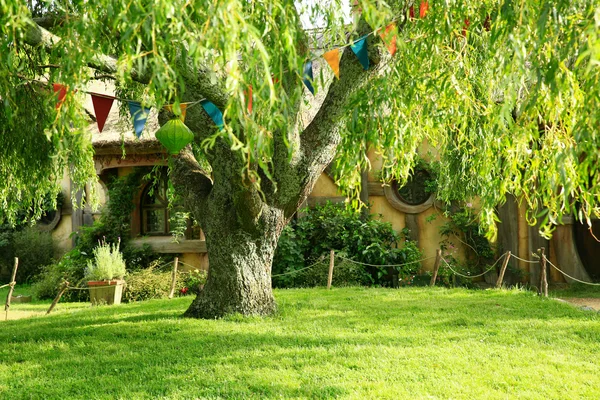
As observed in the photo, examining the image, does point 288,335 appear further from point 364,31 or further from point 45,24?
point 45,24

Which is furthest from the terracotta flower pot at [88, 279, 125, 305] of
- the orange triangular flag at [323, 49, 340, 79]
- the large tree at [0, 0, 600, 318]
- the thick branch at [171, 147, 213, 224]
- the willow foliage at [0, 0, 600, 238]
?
the orange triangular flag at [323, 49, 340, 79]

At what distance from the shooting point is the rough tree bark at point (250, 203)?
6820mm

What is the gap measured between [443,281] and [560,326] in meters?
4.07

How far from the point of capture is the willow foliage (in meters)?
3.23

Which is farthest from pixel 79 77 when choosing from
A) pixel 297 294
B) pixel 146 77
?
pixel 297 294

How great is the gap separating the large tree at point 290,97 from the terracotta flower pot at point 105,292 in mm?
2251

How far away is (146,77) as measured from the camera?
18.3 feet

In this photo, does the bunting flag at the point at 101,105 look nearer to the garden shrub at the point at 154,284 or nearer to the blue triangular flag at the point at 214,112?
the blue triangular flag at the point at 214,112

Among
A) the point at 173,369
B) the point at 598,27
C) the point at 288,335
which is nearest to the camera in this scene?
the point at 598,27

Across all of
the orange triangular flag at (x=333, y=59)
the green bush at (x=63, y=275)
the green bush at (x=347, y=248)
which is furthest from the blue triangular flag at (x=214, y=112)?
the green bush at (x=63, y=275)

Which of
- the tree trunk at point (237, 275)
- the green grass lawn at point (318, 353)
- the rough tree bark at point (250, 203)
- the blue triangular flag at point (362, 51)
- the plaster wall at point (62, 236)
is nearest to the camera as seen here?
the green grass lawn at point (318, 353)

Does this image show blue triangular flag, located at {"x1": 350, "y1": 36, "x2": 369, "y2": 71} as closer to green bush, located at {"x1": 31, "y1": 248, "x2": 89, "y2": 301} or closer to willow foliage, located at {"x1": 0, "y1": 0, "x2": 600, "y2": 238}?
willow foliage, located at {"x1": 0, "y1": 0, "x2": 600, "y2": 238}

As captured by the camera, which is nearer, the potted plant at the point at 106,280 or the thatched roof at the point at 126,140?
the potted plant at the point at 106,280

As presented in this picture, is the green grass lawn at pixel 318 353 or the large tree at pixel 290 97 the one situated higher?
the large tree at pixel 290 97
